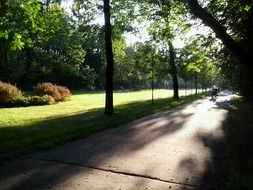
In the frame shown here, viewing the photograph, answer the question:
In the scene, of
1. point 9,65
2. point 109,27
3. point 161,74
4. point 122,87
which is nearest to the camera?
point 109,27

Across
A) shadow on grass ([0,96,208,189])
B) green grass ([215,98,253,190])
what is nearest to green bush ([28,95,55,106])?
shadow on grass ([0,96,208,189])

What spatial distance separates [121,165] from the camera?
23.5 ft

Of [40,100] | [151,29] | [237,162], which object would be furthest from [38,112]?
[237,162]

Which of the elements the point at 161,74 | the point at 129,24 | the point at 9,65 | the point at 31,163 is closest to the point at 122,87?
the point at 9,65

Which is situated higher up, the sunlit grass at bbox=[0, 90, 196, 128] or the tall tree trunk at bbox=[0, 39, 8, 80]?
the tall tree trunk at bbox=[0, 39, 8, 80]

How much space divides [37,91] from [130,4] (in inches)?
604

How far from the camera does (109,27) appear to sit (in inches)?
728

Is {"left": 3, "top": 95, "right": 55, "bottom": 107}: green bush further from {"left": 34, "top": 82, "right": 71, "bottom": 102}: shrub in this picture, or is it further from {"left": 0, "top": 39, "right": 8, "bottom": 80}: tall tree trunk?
{"left": 0, "top": 39, "right": 8, "bottom": 80}: tall tree trunk

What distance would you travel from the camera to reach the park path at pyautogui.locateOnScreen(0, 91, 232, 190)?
19.4 feet

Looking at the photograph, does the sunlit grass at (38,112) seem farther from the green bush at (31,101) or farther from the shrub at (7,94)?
the shrub at (7,94)

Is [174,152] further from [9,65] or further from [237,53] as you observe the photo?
[9,65]

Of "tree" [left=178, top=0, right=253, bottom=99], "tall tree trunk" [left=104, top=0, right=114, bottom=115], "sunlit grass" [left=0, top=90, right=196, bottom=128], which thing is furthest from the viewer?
"tall tree trunk" [left=104, top=0, right=114, bottom=115]

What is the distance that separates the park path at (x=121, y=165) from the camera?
19.4 ft

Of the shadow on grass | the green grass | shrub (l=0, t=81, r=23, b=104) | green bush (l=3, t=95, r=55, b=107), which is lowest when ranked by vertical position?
the green grass
